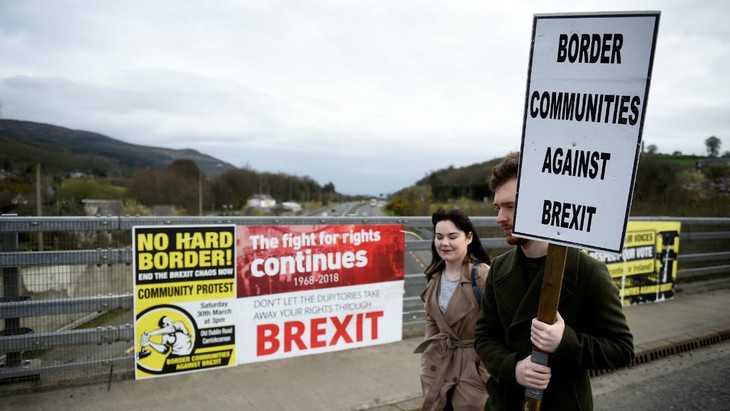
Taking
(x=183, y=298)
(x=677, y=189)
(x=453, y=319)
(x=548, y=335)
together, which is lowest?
(x=183, y=298)

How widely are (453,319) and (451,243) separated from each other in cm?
59

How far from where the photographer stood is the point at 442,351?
3.40 m

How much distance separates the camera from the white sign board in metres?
1.82

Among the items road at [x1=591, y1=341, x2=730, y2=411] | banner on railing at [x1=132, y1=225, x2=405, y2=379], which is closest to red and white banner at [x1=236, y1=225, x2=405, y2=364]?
banner on railing at [x1=132, y1=225, x2=405, y2=379]

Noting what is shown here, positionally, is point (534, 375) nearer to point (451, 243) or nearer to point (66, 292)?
point (451, 243)

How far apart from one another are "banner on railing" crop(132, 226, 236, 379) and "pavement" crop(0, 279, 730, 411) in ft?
0.67

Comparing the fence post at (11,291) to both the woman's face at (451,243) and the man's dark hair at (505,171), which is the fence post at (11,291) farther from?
the man's dark hair at (505,171)

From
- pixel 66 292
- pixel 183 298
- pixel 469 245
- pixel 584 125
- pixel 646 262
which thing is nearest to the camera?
pixel 584 125


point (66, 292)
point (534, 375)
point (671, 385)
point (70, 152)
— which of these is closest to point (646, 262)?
point (671, 385)

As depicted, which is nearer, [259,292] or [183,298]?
[183,298]

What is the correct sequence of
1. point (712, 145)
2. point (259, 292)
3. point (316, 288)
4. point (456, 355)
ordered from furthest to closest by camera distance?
point (712, 145) → point (316, 288) → point (259, 292) → point (456, 355)

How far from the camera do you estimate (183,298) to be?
16.6 feet

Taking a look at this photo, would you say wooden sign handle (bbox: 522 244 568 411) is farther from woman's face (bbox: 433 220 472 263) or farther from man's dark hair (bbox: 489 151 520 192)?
woman's face (bbox: 433 220 472 263)

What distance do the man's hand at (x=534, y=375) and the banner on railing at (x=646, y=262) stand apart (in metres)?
6.94
